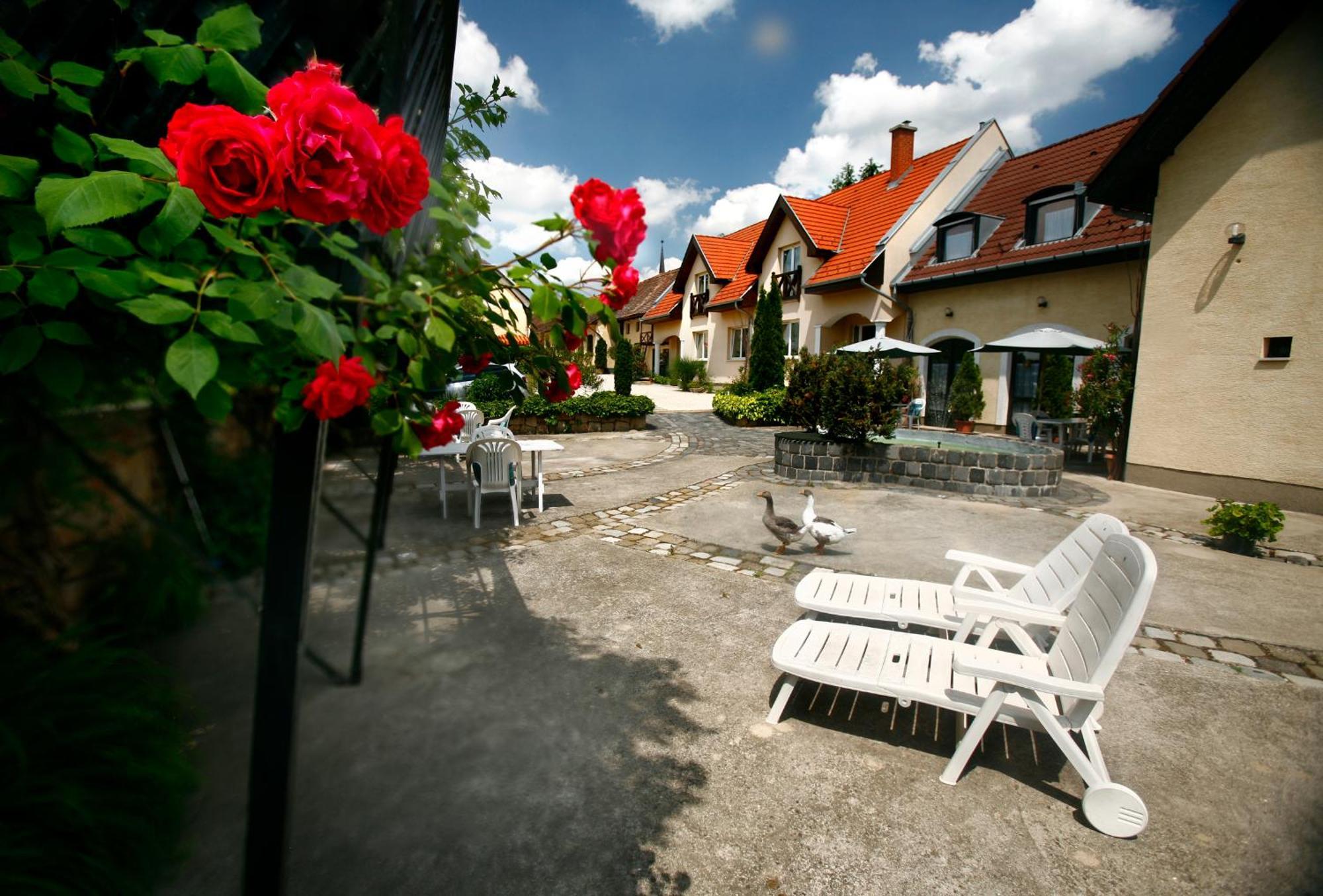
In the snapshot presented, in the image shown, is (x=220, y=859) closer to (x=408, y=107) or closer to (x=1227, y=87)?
(x=408, y=107)

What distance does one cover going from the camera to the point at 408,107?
184 cm

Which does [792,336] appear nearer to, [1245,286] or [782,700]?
[1245,286]

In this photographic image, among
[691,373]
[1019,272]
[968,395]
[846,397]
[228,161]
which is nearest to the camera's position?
[228,161]

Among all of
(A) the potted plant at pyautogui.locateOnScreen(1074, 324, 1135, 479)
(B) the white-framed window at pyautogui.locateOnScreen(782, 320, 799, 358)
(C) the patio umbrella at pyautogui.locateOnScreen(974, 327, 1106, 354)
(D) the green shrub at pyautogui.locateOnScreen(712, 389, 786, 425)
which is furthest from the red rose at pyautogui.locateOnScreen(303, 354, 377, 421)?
(B) the white-framed window at pyautogui.locateOnScreen(782, 320, 799, 358)

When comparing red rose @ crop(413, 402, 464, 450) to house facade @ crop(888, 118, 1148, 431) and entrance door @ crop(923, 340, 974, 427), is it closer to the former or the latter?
house facade @ crop(888, 118, 1148, 431)

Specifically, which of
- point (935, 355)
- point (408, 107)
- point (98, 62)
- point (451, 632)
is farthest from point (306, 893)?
point (935, 355)

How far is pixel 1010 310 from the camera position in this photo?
14.3 meters

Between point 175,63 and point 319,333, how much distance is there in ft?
1.51

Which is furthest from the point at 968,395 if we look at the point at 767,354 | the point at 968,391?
the point at 767,354

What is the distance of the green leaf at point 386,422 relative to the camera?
136 centimetres

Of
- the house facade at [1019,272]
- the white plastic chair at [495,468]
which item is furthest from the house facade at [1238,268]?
the white plastic chair at [495,468]

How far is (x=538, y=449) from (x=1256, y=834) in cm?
631

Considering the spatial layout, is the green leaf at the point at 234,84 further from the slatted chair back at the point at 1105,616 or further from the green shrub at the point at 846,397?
the green shrub at the point at 846,397

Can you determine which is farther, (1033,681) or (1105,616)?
(1105,616)
